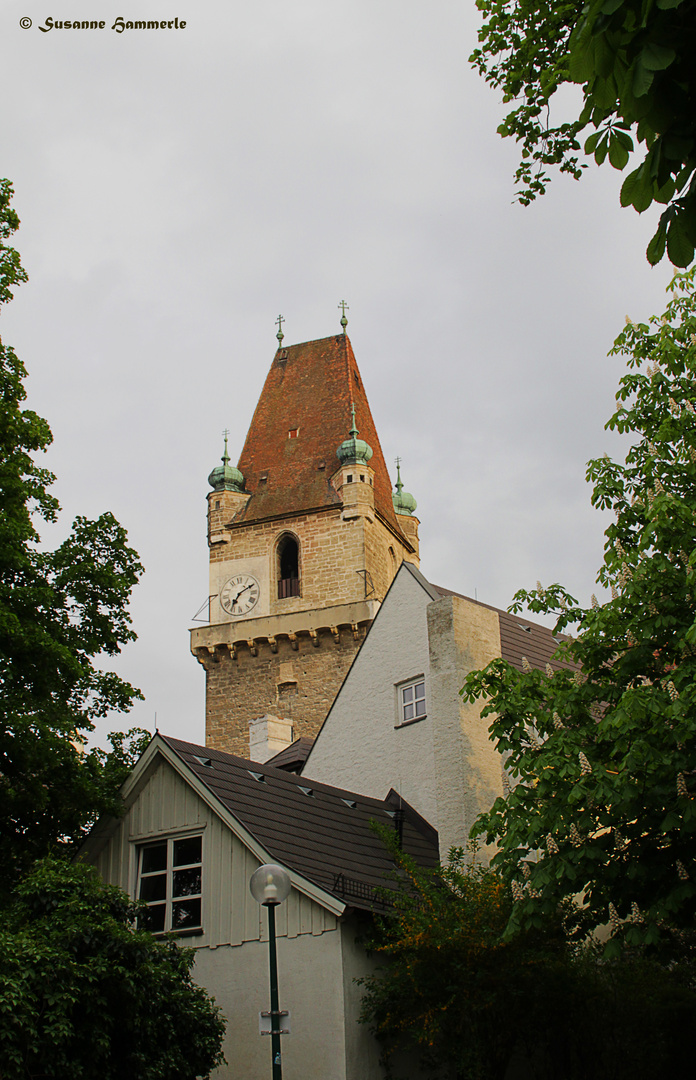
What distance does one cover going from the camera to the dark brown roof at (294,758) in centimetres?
2464

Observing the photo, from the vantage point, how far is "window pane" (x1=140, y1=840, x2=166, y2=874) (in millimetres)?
16391

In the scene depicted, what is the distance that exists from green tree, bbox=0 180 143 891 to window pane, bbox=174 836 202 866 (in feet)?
3.53

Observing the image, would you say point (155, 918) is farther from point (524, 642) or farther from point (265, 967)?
point (524, 642)

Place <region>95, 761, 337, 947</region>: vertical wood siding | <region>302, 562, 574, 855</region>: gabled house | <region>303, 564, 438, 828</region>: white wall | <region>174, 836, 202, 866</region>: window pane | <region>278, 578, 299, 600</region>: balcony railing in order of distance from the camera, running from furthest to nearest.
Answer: <region>278, 578, 299, 600</region>: balcony railing
<region>303, 564, 438, 828</region>: white wall
<region>302, 562, 574, 855</region>: gabled house
<region>174, 836, 202, 866</region>: window pane
<region>95, 761, 337, 947</region>: vertical wood siding

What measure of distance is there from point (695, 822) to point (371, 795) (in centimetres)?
1125

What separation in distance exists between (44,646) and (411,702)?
7300 millimetres

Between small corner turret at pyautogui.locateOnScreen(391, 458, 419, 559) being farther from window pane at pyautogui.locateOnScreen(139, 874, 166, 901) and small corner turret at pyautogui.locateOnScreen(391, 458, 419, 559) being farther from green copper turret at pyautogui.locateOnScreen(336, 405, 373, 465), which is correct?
window pane at pyautogui.locateOnScreen(139, 874, 166, 901)

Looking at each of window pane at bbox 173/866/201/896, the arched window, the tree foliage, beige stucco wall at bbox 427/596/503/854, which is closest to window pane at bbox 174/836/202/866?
window pane at bbox 173/866/201/896

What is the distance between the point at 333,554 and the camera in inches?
1801

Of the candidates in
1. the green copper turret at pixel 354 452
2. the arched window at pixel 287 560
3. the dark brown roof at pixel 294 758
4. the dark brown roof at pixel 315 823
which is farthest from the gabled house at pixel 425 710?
the green copper turret at pixel 354 452

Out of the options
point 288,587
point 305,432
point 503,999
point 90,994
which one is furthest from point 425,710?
Result: point 305,432

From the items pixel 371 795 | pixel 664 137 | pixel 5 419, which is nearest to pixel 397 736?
pixel 371 795

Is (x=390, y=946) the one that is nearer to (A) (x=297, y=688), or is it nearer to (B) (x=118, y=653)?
(B) (x=118, y=653)

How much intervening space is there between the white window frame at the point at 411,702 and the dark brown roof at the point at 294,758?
4.13 metres
